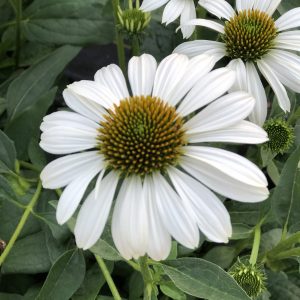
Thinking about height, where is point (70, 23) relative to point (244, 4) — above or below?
below

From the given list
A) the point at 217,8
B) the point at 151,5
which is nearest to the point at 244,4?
the point at 217,8

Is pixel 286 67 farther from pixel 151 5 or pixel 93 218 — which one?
pixel 93 218

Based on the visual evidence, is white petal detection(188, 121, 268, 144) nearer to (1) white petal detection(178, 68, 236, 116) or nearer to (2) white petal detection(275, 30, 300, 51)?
(1) white petal detection(178, 68, 236, 116)

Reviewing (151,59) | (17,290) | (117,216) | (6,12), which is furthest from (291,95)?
(6,12)

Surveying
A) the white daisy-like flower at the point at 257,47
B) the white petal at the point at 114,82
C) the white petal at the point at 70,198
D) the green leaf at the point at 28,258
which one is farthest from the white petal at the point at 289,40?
the green leaf at the point at 28,258

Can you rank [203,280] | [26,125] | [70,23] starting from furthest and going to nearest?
[70,23]
[26,125]
[203,280]

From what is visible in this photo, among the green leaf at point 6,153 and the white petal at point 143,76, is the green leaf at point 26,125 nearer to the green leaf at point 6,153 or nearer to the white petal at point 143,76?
the green leaf at point 6,153

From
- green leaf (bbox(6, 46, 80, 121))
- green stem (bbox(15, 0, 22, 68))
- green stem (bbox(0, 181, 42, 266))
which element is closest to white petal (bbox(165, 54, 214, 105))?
green stem (bbox(0, 181, 42, 266))
